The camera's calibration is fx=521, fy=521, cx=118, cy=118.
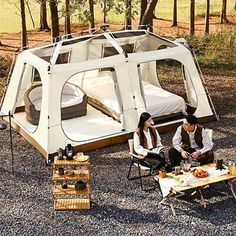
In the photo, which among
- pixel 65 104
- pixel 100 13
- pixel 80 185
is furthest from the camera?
pixel 100 13

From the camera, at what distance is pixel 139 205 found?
20.1 ft

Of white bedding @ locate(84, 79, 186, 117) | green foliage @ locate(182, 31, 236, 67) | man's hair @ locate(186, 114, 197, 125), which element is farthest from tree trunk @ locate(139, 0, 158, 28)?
man's hair @ locate(186, 114, 197, 125)

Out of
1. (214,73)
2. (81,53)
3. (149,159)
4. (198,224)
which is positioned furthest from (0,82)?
(198,224)

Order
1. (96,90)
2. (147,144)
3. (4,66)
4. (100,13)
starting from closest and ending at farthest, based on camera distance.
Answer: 1. (147,144)
2. (96,90)
3. (4,66)
4. (100,13)

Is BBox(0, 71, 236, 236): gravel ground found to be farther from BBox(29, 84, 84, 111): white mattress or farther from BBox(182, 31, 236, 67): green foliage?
BBox(182, 31, 236, 67): green foliage

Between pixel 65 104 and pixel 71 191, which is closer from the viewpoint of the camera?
pixel 71 191

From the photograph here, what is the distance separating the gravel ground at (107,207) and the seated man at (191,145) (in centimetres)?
42

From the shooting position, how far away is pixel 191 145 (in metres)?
6.57

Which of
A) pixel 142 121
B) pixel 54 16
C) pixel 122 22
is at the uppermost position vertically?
pixel 54 16

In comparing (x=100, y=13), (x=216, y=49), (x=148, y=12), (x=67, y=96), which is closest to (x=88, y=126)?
(x=67, y=96)

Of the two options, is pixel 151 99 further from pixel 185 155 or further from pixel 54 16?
pixel 54 16

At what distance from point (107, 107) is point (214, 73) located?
3.94 metres

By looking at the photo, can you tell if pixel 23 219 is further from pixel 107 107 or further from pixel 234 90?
pixel 234 90

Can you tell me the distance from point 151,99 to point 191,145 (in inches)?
80.8
